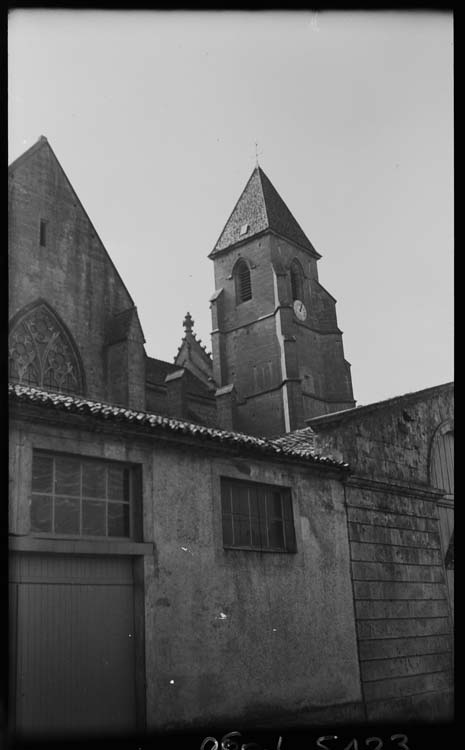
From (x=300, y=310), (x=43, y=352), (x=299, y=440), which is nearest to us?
(x=299, y=440)

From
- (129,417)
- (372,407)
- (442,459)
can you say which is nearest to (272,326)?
(442,459)

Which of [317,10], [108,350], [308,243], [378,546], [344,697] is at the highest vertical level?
[308,243]

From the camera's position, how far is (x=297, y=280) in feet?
142

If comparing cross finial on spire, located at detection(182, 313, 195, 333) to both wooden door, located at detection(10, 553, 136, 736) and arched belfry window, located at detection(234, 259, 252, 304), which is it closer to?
arched belfry window, located at detection(234, 259, 252, 304)

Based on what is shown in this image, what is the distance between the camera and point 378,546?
598 inches

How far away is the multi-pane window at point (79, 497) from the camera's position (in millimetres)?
10102

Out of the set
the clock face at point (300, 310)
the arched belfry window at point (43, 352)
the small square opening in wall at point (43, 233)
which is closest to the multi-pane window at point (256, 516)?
the arched belfry window at point (43, 352)

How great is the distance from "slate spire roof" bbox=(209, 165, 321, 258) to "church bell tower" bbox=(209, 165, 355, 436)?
9cm

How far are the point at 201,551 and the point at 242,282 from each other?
3263 centimetres

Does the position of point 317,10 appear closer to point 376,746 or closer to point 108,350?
point 376,746

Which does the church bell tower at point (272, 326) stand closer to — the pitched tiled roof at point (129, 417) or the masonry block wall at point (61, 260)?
the masonry block wall at point (61, 260)

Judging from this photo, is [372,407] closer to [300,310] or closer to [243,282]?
[300,310]

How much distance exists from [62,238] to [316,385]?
67.5 feet

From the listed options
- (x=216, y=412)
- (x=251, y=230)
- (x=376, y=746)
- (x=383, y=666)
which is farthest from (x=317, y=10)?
(x=251, y=230)
